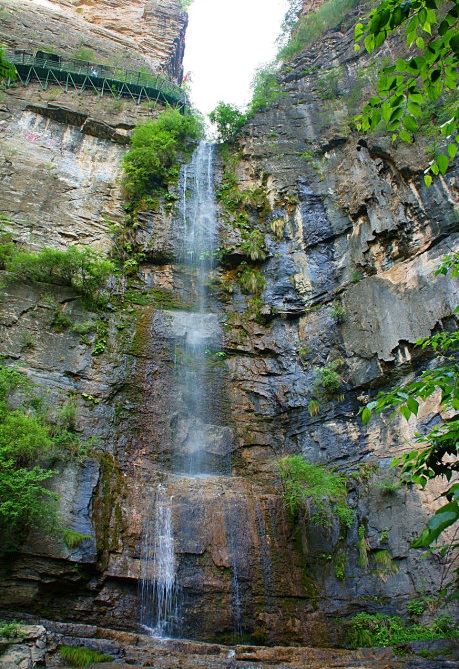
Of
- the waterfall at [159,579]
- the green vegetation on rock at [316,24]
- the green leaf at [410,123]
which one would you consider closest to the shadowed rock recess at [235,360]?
the waterfall at [159,579]

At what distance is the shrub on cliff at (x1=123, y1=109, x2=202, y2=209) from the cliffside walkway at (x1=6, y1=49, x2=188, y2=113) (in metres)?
2.09

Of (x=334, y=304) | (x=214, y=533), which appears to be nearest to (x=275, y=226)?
(x=334, y=304)

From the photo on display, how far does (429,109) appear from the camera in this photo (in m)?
11.9

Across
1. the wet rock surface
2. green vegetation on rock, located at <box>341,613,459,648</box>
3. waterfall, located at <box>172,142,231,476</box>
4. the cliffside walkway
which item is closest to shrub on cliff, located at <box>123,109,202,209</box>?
waterfall, located at <box>172,142,231,476</box>

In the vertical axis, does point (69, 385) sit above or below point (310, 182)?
below

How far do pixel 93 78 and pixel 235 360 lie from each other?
11.8m

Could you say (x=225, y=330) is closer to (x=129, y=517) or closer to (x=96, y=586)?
(x=129, y=517)

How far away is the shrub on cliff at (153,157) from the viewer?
14.3 meters

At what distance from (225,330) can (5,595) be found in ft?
24.8

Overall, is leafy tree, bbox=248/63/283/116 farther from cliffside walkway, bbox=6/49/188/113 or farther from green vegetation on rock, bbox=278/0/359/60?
cliffside walkway, bbox=6/49/188/113

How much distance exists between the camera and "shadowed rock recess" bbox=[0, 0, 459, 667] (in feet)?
25.4

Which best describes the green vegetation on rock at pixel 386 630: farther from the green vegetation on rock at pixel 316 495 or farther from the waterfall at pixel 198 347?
the waterfall at pixel 198 347

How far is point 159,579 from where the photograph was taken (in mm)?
7793

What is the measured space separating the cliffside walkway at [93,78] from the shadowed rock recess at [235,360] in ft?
2.30
